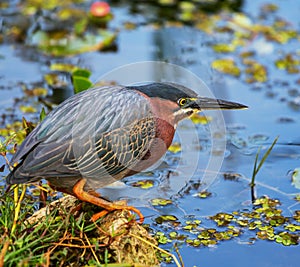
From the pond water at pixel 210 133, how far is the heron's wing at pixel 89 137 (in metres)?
0.62

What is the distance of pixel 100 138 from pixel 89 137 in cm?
7

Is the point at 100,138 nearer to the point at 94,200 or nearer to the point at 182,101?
the point at 94,200

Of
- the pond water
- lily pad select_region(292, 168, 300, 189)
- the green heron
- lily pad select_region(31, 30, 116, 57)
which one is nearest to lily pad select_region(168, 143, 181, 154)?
the pond water

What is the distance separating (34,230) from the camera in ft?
12.5

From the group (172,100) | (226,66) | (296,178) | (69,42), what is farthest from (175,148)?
(69,42)

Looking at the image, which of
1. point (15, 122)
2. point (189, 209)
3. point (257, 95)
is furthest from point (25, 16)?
point (189, 209)

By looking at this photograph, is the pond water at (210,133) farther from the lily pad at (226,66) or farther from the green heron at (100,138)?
the green heron at (100,138)

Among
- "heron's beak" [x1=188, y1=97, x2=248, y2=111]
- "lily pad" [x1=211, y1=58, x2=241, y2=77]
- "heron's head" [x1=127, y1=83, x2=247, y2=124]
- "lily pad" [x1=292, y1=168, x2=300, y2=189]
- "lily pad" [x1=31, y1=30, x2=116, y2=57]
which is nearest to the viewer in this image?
"heron's head" [x1=127, y1=83, x2=247, y2=124]

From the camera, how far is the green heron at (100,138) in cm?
398

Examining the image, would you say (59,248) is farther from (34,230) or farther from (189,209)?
(189,209)

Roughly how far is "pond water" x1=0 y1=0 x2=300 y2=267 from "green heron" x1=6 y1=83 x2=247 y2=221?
530mm

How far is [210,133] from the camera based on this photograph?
5.99 meters

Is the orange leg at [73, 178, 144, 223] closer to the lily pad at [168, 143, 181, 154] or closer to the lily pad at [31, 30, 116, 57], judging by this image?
the lily pad at [168, 143, 181, 154]

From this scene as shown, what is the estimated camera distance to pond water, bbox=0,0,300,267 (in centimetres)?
450
